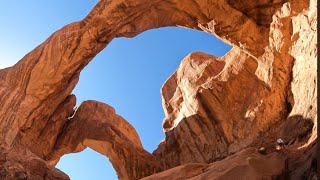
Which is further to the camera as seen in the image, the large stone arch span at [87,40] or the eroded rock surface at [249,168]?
the large stone arch span at [87,40]

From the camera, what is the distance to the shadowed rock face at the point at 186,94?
19.1 metres

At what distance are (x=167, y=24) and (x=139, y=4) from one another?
2504mm

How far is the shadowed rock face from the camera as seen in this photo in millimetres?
19125

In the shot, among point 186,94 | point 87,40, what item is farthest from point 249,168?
point 186,94

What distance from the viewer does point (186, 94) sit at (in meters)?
28.6

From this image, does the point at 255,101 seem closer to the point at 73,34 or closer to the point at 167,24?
the point at 167,24

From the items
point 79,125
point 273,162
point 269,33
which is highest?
point 269,33

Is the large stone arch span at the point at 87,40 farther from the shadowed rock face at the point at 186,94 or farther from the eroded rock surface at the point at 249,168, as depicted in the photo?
the eroded rock surface at the point at 249,168

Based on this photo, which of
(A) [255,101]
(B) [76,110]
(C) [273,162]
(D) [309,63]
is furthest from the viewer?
(B) [76,110]

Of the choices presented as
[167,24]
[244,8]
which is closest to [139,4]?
[167,24]

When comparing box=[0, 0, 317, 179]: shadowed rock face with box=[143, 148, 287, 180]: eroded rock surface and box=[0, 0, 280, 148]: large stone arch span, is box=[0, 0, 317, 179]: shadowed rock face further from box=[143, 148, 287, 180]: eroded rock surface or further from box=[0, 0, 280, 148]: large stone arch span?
box=[143, 148, 287, 180]: eroded rock surface

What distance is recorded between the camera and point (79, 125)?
2547 cm

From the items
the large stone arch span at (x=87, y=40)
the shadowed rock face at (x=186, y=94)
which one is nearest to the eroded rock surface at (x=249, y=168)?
the shadowed rock face at (x=186, y=94)

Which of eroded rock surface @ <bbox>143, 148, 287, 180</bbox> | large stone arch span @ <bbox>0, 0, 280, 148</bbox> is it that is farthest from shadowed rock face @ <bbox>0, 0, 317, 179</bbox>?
eroded rock surface @ <bbox>143, 148, 287, 180</bbox>
